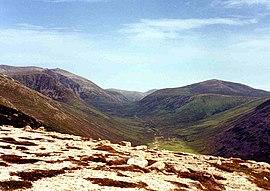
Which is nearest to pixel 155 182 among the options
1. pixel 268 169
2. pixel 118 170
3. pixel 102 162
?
pixel 118 170

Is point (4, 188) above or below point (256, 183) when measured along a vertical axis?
above

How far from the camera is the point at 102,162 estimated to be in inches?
3066

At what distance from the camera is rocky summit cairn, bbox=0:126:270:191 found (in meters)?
54.7

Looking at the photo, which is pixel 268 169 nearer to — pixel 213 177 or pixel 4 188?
pixel 213 177

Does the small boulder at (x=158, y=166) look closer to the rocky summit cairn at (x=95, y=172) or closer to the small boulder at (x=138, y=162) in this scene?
the rocky summit cairn at (x=95, y=172)

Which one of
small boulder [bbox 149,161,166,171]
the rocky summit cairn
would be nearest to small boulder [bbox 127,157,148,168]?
the rocky summit cairn

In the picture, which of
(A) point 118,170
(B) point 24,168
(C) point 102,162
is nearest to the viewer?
(B) point 24,168

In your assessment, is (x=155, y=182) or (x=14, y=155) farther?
(x=14, y=155)

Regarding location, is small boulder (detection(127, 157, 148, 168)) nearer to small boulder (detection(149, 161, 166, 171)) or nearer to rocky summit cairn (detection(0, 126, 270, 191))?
rocky summit cairn (detection(0, 126, 270, 191))

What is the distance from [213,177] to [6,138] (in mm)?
44545

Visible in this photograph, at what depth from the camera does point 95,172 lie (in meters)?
65.1

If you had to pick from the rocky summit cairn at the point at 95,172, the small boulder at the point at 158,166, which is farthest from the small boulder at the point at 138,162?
the small boulder at the point at 158,166

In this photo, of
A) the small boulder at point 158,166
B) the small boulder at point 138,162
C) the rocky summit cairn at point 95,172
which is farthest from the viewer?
the small boulder at point 158,166

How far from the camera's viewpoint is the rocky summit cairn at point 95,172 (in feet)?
179
